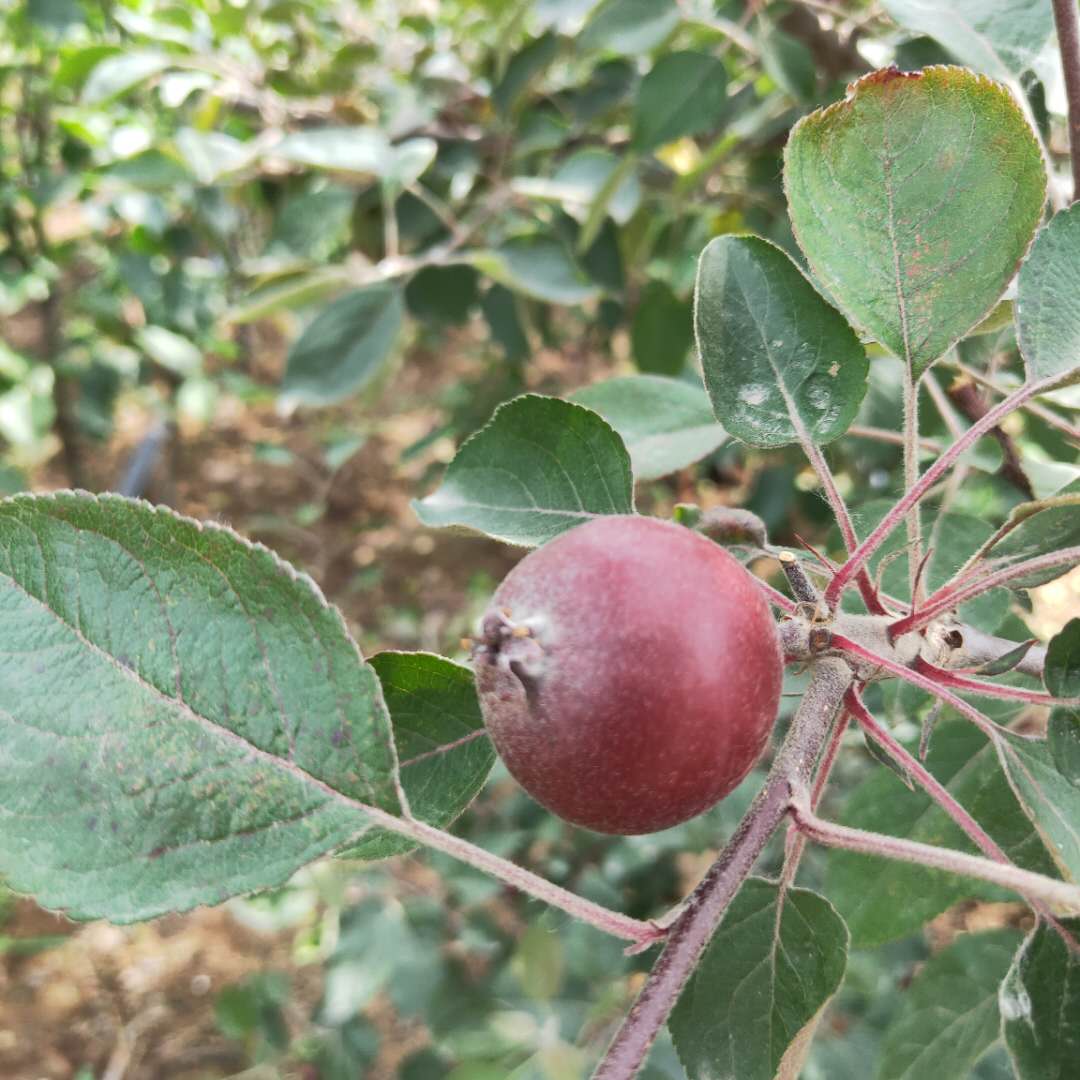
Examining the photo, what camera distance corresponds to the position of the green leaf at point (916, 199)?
1.68ft

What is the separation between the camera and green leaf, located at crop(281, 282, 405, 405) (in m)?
1.30

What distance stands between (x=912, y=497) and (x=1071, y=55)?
352 mm

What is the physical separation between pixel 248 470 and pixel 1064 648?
10.6 ft

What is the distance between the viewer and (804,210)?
1.77ft

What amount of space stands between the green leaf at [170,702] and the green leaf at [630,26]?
947 millimetres

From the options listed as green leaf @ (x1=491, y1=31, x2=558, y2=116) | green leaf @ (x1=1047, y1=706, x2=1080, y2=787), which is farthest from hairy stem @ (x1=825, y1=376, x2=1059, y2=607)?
green leaf @ (x1=491, y1=31, x2=558, y2=116)

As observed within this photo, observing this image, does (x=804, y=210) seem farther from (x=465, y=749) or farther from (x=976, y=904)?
(x=976, y=904)

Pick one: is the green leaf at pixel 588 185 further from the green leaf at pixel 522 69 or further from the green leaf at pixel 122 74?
the green leaf at pixel 122 74

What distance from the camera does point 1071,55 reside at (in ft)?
2.12

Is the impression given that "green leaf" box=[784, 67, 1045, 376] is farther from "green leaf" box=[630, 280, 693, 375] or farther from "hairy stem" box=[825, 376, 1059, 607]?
"green leaf" box=[630, 280, 693, 375]

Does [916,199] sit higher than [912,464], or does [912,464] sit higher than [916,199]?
[916,199]

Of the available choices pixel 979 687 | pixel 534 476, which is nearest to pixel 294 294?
pixel 534 476

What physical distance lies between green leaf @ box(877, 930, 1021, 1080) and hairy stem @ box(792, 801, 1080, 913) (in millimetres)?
450

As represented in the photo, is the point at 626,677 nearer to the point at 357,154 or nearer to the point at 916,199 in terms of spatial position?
the point at 916,199
